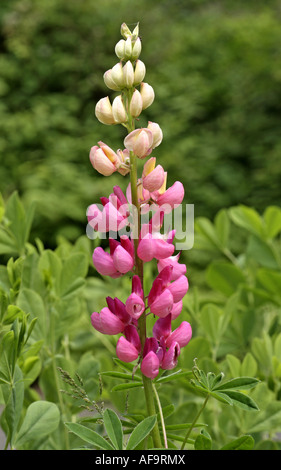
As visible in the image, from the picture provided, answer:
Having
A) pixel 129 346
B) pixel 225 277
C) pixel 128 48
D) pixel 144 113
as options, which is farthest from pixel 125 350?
pixel 144 113

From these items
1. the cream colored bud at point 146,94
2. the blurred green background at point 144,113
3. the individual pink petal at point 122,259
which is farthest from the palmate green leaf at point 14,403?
the blurred green background at point 144,113

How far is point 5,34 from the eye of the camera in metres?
3.79

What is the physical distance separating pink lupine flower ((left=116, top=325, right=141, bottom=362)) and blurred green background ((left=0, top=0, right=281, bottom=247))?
8.35 feet

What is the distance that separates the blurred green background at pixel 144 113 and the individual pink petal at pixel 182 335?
99.9 inches

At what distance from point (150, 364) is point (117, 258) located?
0.08 metres

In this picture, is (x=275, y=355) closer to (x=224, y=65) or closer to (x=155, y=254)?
(x=155, y=254)

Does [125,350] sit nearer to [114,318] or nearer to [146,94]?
[114,318]

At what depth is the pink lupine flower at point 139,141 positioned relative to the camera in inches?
16.3

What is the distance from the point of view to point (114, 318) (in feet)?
1.40

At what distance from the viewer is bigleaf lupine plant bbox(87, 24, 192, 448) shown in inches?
16.4

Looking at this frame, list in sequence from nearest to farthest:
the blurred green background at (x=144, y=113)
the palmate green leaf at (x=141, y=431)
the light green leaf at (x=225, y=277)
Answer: the palmate green leaf at (x=141, y=431)
the light green leaf at (x=225, y=277)
the blurred green background at (x=144, y=113)

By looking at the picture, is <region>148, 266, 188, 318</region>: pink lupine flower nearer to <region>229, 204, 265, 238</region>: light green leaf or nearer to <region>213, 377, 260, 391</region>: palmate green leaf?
<region>213, 377, 260, 391</region>: palmate green leaf

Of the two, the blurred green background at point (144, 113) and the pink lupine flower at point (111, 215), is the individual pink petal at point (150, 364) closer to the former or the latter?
the pink lupine flower at point (111, 215)

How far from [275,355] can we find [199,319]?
98mm
